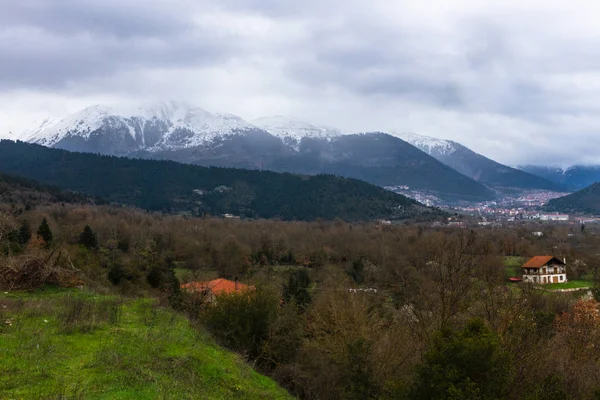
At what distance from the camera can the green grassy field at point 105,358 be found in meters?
9.21

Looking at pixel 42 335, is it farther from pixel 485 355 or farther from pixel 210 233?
pixel 210 233

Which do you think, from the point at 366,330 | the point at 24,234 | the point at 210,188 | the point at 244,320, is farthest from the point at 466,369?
the point at 210,188

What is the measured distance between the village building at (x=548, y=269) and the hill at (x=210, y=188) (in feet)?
277

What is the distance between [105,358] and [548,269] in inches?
2409

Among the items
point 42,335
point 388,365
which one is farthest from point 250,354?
point 42,335

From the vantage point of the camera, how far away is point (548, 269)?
60.9m

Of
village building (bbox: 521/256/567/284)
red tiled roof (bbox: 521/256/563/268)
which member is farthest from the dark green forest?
red tiled roof (bbox: 521/256/563/268)

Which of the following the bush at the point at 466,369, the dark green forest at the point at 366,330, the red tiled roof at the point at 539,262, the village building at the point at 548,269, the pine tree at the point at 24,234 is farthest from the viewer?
the red tiled roof at the point at 539,262

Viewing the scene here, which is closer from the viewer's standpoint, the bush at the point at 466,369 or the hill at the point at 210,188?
the bush at the point at 466,369

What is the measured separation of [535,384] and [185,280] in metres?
32.4

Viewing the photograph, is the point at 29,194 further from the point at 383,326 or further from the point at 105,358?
the point at 105,358

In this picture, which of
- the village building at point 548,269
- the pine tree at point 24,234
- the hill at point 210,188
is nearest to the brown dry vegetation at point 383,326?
the pine tree at point 24,234

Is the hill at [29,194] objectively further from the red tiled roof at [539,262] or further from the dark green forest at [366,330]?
the red tiled roof at [539,262]

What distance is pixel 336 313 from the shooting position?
24391 mm
